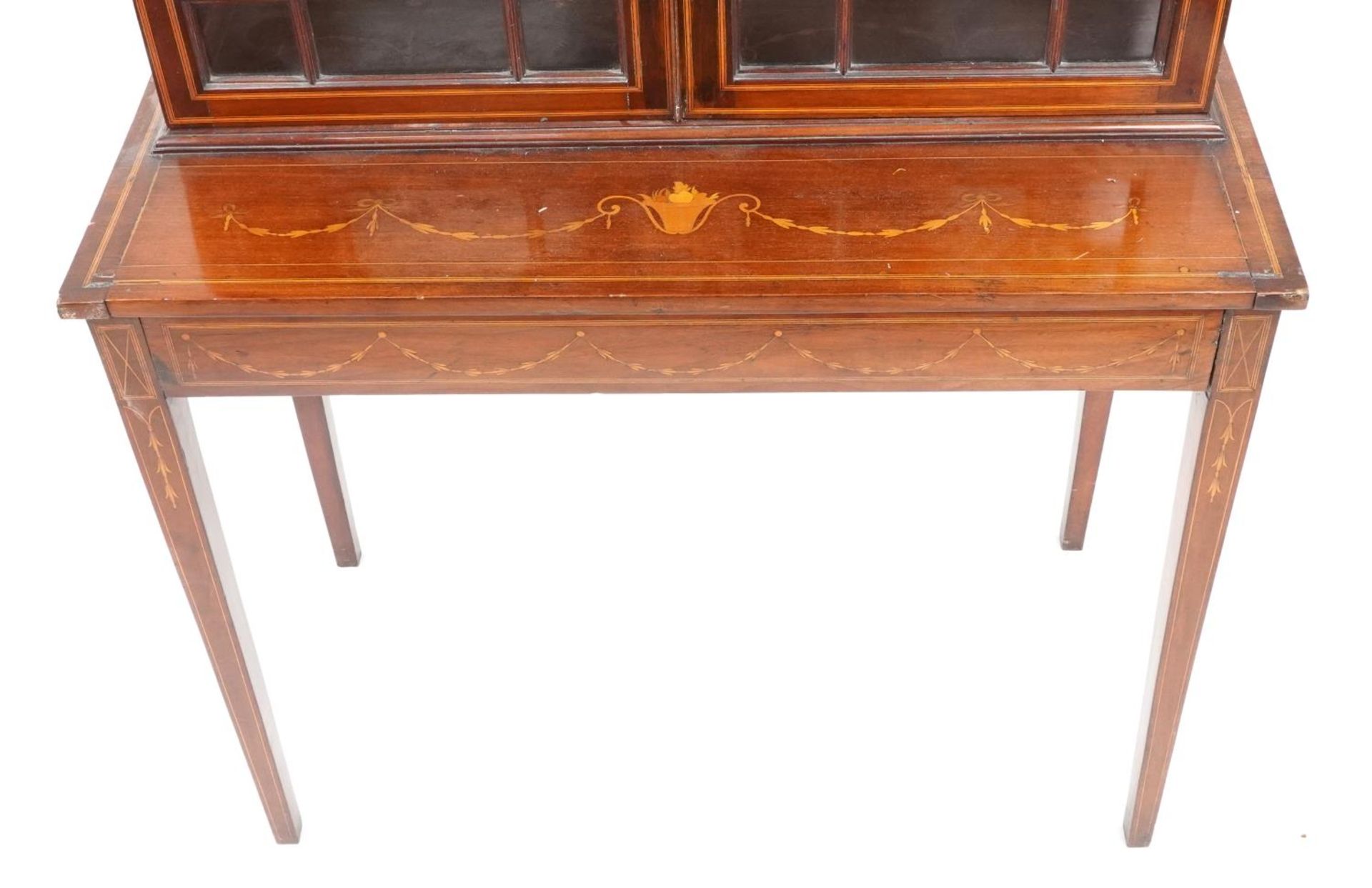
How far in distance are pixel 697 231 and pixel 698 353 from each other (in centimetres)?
17

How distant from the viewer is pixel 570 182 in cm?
253

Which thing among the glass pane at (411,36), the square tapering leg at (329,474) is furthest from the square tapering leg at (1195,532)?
the square tapering leg at (329,474)

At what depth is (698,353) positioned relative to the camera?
95.1 inches

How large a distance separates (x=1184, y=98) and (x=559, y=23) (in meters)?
0.91

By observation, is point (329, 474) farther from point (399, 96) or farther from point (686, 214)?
point (686, 214)

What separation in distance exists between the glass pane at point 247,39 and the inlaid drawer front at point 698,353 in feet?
1.49

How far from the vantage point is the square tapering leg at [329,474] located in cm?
340

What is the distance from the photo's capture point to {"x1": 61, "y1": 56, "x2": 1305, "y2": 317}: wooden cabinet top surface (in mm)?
2334

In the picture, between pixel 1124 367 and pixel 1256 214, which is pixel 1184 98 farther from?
pixel 1124 367

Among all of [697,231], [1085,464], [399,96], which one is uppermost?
[399,96]

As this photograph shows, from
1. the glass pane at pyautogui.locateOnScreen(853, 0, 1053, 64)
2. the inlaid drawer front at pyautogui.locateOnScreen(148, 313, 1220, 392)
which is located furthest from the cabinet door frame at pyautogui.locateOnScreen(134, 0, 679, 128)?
the inlaid drawer front at pyautogui.locateOnScreen(148, 313, 1220, 392)

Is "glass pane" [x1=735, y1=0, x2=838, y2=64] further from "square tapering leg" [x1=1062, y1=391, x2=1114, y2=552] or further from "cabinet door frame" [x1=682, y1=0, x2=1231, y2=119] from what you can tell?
"square tapering leg" [x1=1062, y1=391, x2=1114, y2=552]

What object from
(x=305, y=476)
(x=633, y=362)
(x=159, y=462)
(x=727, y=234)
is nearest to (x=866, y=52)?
(x=727, y=234)

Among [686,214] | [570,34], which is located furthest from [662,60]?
[686,214]
